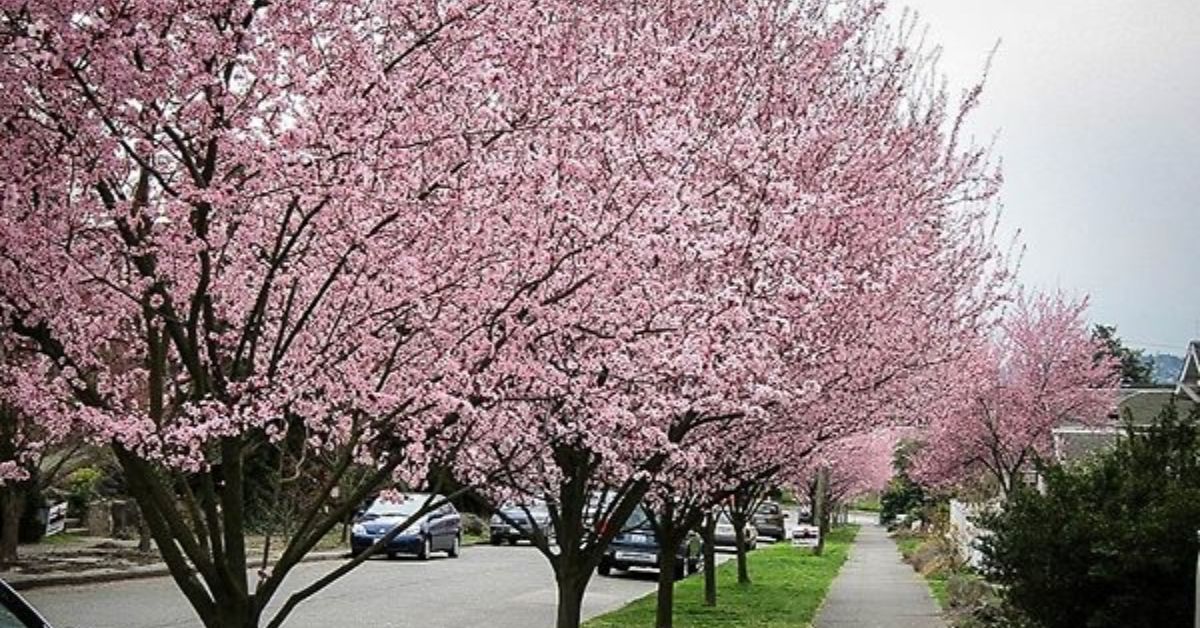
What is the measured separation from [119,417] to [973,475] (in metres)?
30.4

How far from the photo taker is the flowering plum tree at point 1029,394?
100 feet

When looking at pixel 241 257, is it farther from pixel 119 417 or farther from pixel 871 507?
pixel 871 507

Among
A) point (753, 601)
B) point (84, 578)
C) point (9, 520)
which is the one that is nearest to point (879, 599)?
point (753, 601)

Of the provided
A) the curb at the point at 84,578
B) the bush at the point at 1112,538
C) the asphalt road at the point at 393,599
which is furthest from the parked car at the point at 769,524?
the bush at the point at 1112,538

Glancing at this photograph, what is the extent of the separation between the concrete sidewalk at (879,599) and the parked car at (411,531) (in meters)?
8.67

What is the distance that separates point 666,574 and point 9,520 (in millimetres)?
11134

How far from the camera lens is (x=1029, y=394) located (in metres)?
30.8

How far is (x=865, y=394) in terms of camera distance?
39.5 feet

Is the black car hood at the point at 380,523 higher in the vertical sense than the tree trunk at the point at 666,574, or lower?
higher

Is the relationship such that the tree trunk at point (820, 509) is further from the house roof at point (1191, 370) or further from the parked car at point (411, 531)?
the parked car at point (411, 531)

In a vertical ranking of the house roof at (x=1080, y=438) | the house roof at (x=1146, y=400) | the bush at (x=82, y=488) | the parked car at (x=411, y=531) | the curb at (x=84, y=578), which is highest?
the house roof at (x=1146, y=400)

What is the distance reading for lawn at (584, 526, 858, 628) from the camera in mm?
18141

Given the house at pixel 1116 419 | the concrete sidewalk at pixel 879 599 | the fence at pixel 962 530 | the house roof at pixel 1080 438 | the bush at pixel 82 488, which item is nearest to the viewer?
the concrete sidewalk at pixel 879 599

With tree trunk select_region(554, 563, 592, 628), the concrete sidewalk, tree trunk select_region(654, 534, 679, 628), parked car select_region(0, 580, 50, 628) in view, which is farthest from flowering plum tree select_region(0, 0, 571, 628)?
the concrete sidewalk
